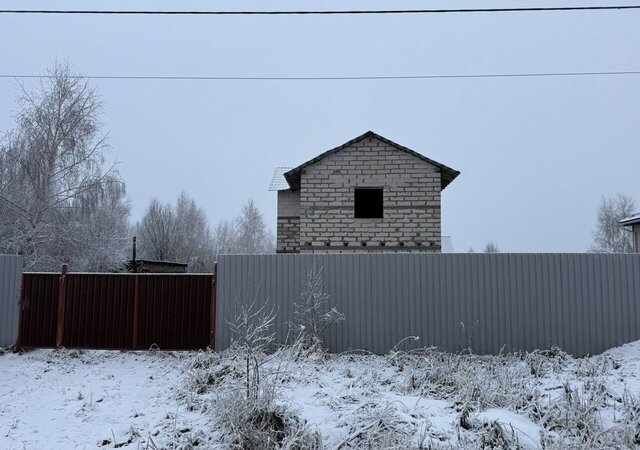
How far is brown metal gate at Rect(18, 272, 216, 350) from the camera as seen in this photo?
9055 millimetres

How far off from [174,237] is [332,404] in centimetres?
4535

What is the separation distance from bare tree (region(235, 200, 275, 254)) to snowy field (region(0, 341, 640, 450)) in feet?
170

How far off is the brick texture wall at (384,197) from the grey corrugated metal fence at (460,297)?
3.93m

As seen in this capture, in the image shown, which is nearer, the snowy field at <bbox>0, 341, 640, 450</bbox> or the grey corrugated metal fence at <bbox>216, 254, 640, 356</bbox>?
the snowy field at <bbox>0, 341, 640, 450</bbox>

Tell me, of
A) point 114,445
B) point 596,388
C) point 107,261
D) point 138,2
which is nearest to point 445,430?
point 596,388

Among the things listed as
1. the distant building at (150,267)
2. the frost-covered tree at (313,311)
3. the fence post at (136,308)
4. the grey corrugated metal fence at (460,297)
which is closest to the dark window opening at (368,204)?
the grey corrugated metal fence at (460,297)

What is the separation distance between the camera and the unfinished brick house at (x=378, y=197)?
1304 centimetres

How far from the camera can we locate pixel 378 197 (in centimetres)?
1381

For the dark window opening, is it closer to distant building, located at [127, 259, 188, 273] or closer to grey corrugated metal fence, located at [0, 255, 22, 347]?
grey corrugated metal fence, located at [0, 255, 22, 347]

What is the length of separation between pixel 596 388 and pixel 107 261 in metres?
19.4

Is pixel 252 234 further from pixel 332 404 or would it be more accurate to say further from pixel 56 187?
pixel 332 404

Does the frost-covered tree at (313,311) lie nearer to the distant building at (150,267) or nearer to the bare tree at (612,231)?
the distant building at (150,267)

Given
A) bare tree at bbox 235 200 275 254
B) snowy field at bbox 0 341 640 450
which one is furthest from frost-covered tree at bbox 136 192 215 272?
snowy field at bbox 0 341 640 450

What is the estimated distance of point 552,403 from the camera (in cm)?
555
